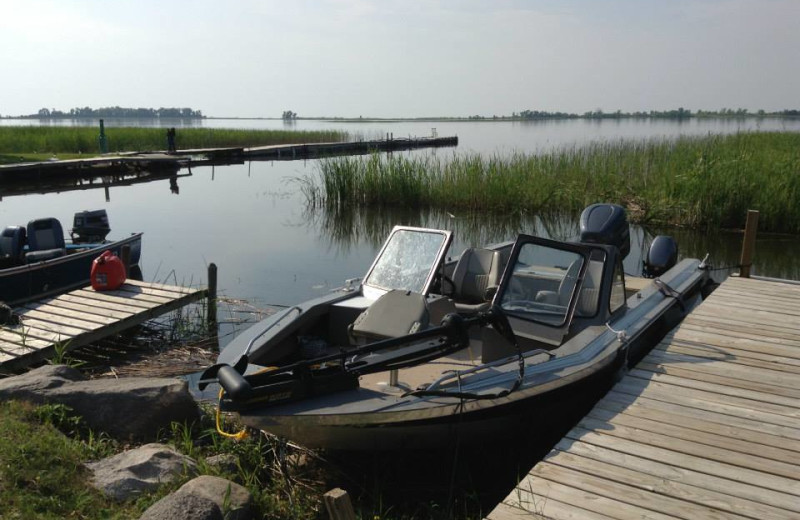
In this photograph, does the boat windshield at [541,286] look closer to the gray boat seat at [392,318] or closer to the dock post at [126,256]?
the gray boat seat at [392,318]

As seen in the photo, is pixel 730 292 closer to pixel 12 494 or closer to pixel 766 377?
pixel 766 377

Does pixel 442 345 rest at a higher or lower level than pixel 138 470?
higher

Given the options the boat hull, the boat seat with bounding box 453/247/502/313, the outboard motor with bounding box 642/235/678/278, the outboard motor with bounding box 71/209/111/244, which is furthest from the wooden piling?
the outboard motor with bounding box 71/209/111/244

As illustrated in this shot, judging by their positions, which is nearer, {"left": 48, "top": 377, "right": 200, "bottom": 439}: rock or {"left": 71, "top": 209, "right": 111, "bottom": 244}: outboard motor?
{"left": 48, "top": 377, "right": 200, "bottom": 439}: rock

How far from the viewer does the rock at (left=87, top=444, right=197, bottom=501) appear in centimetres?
391

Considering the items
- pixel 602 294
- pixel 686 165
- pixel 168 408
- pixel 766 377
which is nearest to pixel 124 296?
pixel 168 408

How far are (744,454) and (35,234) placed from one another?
9.10m

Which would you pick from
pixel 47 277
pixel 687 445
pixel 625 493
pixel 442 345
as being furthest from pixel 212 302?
pixel 625 493

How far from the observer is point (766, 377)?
498cm

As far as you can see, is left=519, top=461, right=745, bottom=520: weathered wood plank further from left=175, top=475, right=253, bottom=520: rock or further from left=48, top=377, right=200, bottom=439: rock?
left=48, top=377, right=200, bottom=439: rock

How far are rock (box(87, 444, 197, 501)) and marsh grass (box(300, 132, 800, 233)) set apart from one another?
12.9 m

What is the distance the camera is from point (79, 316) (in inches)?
303

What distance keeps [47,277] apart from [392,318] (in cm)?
564

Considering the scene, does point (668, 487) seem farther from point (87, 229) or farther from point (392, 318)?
point (87, 229)
